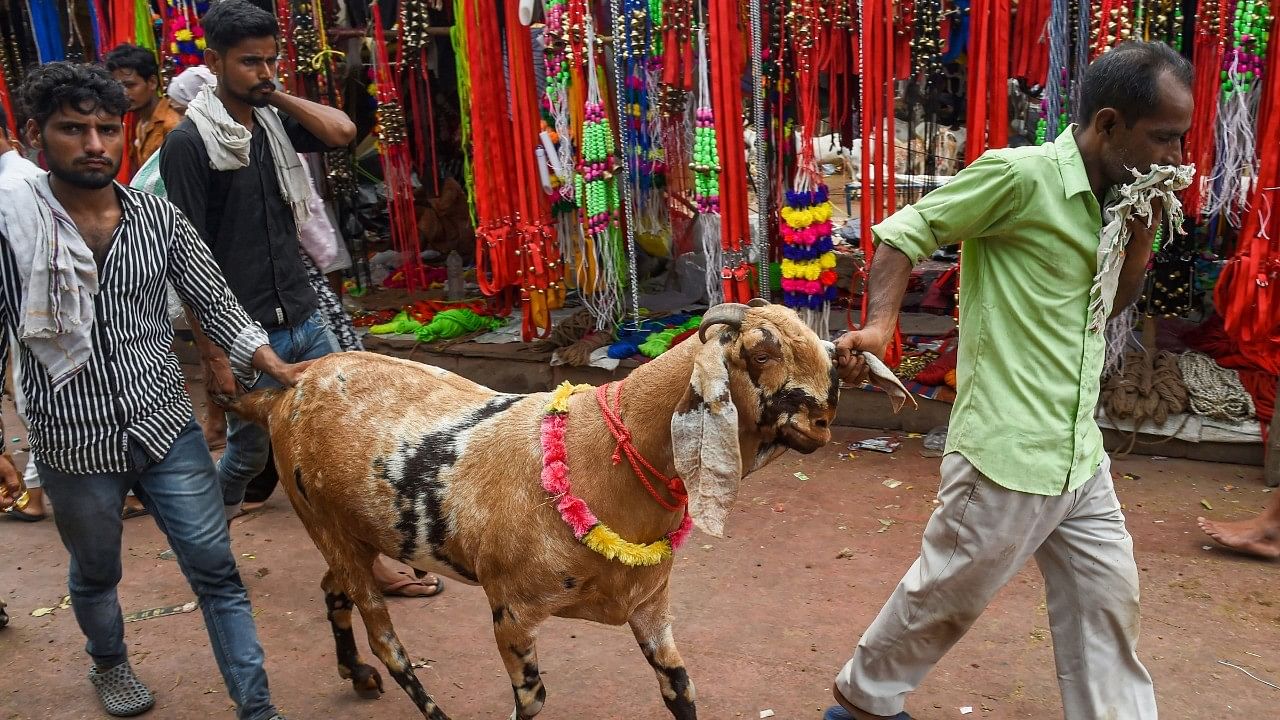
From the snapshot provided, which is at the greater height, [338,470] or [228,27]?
[228,27]

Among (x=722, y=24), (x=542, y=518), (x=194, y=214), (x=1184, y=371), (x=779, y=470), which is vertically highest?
(x=722, y=24)

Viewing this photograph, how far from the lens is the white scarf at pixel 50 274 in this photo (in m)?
2.81

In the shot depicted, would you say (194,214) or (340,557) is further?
(194,214)

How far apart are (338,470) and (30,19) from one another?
20.0ft

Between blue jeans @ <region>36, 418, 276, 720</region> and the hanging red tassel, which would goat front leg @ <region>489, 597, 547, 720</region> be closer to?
blue jeans @ <region>36, 418, 276, 720</region>

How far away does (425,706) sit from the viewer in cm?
325

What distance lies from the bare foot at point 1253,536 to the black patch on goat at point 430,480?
299 centimetres

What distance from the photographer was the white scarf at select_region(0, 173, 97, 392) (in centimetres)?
281

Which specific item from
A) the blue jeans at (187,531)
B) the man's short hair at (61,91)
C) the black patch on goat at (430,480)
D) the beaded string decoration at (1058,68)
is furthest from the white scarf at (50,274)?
the beaded string decoration at (1058,68)

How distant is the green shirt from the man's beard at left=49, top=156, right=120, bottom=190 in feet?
6.77

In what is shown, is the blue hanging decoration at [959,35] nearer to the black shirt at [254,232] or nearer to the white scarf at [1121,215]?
the white scarf at [1121,215]

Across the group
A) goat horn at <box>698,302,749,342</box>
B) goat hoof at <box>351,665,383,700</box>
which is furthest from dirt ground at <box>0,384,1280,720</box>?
goat horn at <box>698,302,749,342</box>

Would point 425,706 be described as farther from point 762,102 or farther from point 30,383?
point 762,102

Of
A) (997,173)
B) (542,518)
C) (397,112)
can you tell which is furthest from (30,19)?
(997,173)
